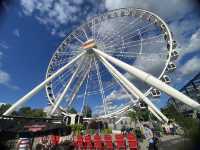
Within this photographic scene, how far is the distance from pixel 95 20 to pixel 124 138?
2190 centimetres

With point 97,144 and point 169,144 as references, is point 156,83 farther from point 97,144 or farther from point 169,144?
point 97,144

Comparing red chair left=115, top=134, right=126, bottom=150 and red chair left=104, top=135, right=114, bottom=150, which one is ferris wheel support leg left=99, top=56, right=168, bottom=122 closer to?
red chair left=104, top=135, right=114, bottom=150

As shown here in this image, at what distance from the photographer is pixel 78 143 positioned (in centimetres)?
1400

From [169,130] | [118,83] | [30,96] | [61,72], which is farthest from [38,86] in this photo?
[169,130]

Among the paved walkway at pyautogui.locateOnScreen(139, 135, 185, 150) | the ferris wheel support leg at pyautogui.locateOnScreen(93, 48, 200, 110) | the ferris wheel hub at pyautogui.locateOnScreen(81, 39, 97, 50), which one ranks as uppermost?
the ferris wheel hub at pyautogui.locateOnScreen(81, 39, 97, 50)

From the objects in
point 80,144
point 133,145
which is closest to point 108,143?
point 133,145

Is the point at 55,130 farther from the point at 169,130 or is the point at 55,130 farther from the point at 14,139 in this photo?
the point at 169,130

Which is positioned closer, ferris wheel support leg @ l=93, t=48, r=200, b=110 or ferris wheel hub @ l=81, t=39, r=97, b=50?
ferris wheel support leg @ l=93, t=48, r=200, b=110

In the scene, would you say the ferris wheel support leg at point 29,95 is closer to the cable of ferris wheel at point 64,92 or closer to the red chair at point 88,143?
the cable of ferris wheel at point 64,92

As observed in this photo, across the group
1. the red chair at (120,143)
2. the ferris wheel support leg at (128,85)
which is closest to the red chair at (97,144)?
the red chair at (120,143)

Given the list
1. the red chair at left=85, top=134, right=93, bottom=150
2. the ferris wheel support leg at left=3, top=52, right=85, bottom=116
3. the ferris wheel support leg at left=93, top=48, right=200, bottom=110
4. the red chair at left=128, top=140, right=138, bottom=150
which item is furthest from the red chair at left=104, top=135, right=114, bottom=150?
the ferris wheel support leg at left=3, top=52, right=85, bottom=116

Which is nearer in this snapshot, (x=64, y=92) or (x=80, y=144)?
(x=80, y=144)

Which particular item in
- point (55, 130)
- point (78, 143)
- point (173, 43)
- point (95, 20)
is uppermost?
point (95, 20)

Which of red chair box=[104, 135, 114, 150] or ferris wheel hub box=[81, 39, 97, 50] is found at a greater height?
ferris wheel hub box=[81, 39, 97, 50]
